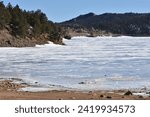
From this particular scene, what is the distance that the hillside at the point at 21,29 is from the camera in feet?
288

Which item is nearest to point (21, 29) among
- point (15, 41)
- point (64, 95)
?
point (15, 41)

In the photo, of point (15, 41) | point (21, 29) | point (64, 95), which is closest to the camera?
point (64, 95)

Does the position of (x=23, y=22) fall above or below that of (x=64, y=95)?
above

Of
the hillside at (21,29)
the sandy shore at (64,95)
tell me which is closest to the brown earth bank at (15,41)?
the hillside at (21,29)

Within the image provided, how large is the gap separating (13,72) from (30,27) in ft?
234

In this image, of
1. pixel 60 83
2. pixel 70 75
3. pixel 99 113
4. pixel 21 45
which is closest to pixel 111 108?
pixel 99 113

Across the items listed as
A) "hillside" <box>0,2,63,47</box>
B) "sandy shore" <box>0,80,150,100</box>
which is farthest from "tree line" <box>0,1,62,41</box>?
"sandy shore" <box>0,80,150,100</box>

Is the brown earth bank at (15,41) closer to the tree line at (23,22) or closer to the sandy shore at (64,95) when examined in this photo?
the tree line at (23,22)

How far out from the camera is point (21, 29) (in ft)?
302

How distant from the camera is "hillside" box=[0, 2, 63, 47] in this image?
87.9m

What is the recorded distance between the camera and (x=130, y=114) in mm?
10750

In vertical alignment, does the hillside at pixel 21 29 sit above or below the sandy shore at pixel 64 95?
above

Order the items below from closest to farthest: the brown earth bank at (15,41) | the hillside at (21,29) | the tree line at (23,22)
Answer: the brown earth bank at (15,41)
the hillside at (21,29)
the tree line at (23,22)

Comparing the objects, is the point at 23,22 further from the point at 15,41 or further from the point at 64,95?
the point at 64,95
